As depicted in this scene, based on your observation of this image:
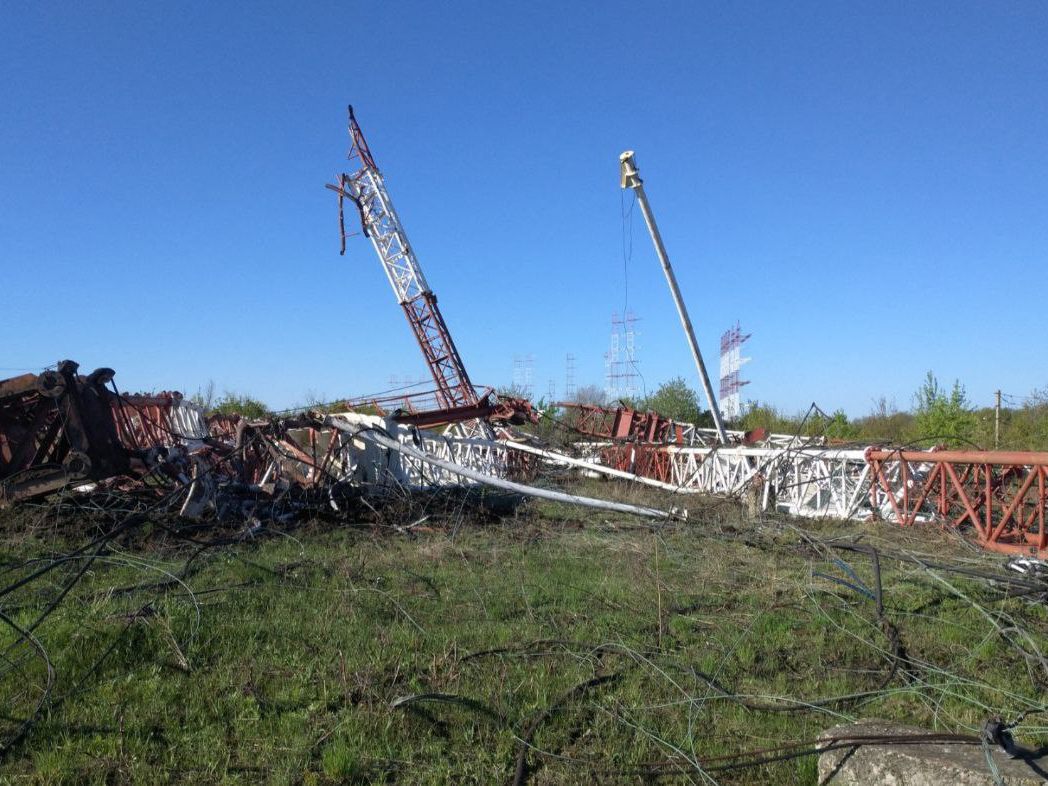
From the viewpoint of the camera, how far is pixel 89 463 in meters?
8.88

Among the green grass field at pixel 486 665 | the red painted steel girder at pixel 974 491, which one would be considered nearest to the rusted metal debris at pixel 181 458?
the green grass field at pixel 486 665

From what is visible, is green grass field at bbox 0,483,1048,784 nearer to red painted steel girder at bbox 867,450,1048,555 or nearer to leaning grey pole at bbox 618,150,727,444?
red painted steel girder at bbox 867,450,1048,555

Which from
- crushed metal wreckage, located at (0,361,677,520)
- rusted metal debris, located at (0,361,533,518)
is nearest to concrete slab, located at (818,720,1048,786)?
crushed metal wreckage, located at (0,361,677,520)

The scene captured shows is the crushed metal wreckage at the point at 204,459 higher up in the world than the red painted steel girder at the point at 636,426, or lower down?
lower down

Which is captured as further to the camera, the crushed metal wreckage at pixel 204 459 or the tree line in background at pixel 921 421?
the tree line in background at pixel 921 421

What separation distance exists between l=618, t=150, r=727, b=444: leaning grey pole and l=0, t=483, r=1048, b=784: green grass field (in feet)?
25.5

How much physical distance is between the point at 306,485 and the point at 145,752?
312 inches

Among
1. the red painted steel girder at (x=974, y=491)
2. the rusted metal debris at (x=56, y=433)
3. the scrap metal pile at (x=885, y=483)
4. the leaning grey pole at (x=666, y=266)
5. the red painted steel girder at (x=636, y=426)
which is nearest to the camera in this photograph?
the red painted steel girder at (x=974, y=491)

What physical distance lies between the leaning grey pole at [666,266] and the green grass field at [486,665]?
7782mm

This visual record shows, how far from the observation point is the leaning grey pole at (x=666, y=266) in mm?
14656

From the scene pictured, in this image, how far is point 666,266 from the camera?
1522cm

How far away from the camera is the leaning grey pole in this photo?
14.7 meters

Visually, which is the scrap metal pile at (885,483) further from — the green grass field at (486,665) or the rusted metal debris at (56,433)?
the rusted metal debris at (56,433)

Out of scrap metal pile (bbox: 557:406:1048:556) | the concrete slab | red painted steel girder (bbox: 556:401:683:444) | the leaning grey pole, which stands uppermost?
the leaning grey pole
